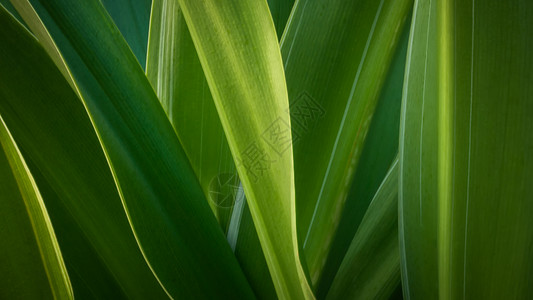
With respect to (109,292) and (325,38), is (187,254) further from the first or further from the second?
(325,38)

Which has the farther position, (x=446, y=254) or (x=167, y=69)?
(x=167, y=69)

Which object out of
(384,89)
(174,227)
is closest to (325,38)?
(384,89)

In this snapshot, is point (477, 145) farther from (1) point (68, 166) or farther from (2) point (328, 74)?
(1) point (68, 166)

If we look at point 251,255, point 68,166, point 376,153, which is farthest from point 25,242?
point 376,153

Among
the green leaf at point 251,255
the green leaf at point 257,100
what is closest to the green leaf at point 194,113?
the green leaf at point 251,255

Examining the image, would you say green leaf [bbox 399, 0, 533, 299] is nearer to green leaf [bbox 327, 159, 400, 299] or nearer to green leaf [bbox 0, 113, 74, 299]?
green leaf [bbox 327, 159, 400, 299]

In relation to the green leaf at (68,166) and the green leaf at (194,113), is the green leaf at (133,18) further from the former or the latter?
the green leaf at (68,166)

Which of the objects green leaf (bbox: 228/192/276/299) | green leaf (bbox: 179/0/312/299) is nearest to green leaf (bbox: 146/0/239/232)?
green leaf (bbox: 228/192/276/299)
